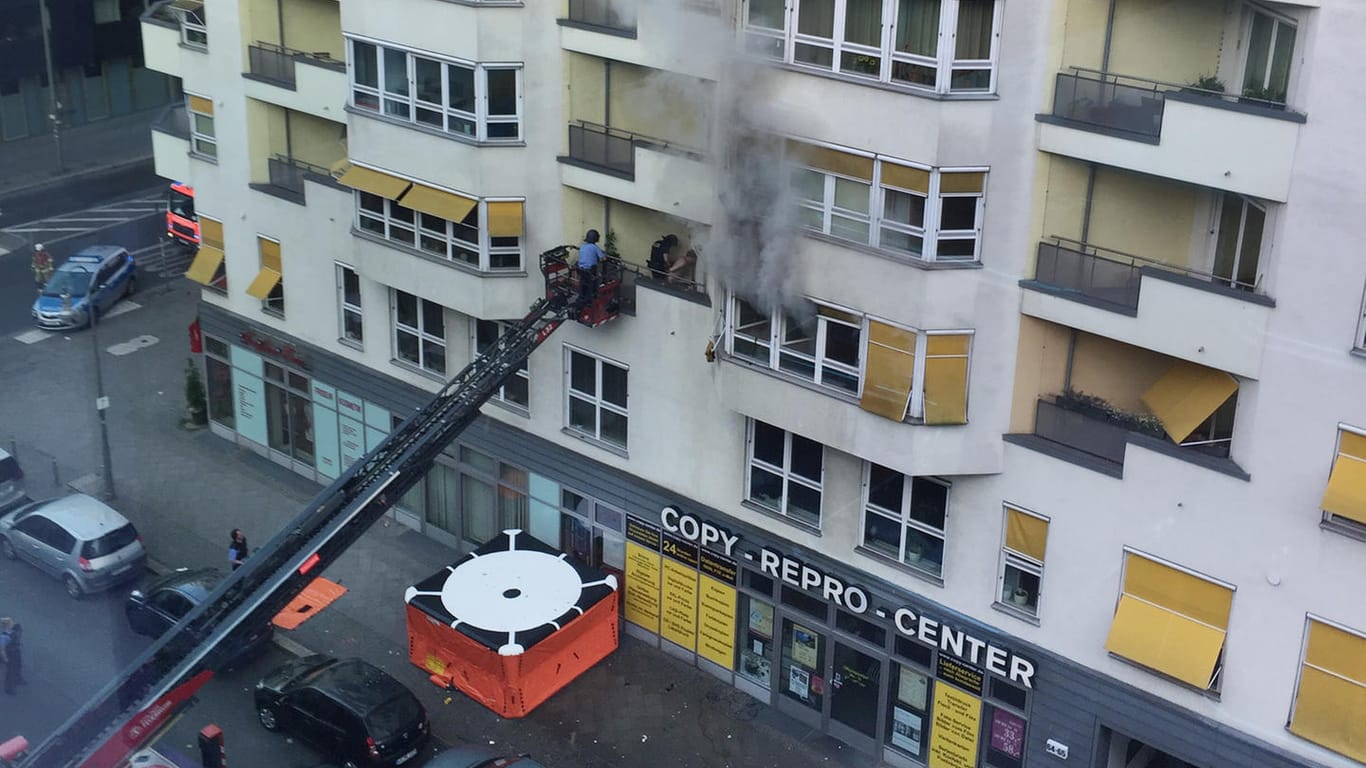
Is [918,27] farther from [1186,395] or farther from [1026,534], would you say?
[1026,534]

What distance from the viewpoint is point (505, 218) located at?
77.0ft

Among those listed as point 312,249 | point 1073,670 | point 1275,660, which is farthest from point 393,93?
point 1275,660

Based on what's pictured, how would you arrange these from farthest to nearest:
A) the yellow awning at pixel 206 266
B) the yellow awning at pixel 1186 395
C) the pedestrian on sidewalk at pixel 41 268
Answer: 1. the pedestrian on sidewalk at pixel 41 268
2. the yellow awning at pixel 206 266
3. the yellow awning at pixel 1186 395

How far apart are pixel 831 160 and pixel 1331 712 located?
8.61m

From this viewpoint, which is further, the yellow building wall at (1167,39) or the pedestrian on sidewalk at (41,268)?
the pedestrian on sidewalk at (41,268)

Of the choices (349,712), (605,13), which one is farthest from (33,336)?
(605,13)

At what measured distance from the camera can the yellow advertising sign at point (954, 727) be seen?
2075 cm

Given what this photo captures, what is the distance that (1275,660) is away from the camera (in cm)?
1758

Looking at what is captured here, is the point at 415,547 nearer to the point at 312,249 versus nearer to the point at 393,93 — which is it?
the point at 312,249

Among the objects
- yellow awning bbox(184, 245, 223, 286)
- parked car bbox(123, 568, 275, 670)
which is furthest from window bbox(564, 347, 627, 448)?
yellow awning bbox(184, 245, 223, 286)

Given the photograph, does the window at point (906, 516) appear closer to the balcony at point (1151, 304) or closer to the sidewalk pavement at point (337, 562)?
the balcony at point (1151, 304)

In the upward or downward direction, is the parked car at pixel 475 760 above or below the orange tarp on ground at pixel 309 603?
above

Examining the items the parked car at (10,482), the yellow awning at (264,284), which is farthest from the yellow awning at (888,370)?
the parked car at (10,482)

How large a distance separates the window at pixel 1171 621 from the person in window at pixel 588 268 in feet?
27.9
